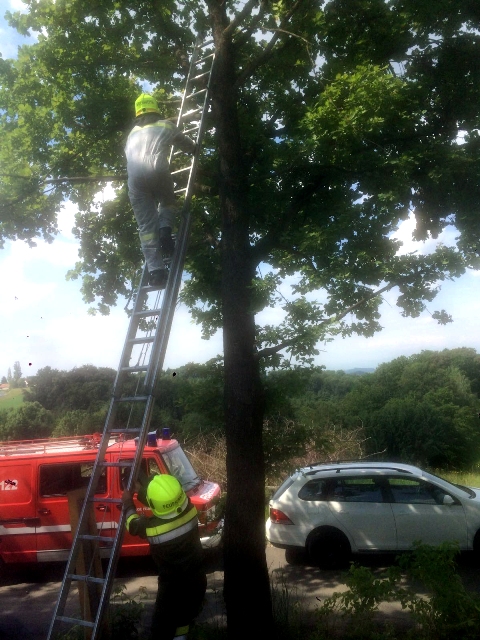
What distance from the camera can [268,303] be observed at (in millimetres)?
5438

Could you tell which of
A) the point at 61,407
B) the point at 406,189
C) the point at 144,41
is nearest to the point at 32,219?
the point at 144,41

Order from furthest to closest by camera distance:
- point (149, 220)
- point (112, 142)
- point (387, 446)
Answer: point (387, 446)
point (112, 142)
point (149, 220)

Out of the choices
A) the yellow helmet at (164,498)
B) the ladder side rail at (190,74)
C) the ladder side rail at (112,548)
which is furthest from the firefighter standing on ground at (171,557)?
the ladder side rail at (190,74)

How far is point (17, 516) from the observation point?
7.39m

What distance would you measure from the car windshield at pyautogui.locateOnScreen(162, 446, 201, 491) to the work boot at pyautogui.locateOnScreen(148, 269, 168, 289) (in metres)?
3.73

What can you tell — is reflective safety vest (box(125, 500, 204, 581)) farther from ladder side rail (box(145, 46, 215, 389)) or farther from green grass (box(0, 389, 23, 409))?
green grass (box(0, 389, 23, 409))

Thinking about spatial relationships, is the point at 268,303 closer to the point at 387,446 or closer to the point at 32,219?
the point at 32,219

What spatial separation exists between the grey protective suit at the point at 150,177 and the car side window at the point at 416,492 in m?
5.42

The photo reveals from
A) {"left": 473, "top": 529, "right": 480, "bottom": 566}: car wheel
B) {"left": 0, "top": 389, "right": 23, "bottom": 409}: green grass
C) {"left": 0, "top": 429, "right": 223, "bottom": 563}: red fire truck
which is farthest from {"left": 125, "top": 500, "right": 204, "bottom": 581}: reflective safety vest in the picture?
{"left": 0, "top": 389, "right": 23, "bottom": 409}: green grass

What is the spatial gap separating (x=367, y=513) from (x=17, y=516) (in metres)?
5.34

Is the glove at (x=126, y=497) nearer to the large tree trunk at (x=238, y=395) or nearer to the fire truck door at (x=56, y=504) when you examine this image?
the large tree trunk at (x=238, y=395)

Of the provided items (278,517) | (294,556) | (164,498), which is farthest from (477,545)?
(164,498)

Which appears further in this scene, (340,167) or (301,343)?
(340,167)

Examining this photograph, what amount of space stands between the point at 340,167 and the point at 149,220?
8.11ft
